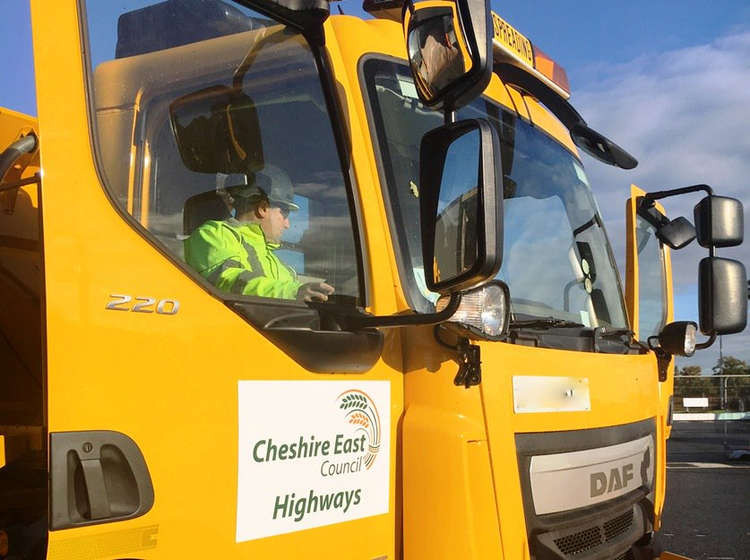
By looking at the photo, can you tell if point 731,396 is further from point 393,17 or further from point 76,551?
point 76,551

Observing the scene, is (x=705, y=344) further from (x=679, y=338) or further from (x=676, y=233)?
(x=676, y=233)

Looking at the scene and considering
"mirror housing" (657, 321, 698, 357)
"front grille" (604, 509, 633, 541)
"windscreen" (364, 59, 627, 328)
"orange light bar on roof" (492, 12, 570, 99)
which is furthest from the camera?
"mirror housing" (657, 321, 698, 357)

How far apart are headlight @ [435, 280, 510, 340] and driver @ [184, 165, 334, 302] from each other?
375 mm

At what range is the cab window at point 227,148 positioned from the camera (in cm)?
192

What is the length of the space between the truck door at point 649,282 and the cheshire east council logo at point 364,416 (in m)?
2.03

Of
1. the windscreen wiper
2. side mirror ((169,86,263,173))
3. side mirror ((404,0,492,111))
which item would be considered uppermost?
side mirror ((404,0,492,111))

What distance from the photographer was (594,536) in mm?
2883

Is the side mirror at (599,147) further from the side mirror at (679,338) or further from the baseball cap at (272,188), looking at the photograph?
the baseball cap at (272,188)

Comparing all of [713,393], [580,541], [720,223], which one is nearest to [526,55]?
[720,223]

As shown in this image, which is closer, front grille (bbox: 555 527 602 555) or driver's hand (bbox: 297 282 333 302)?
driver's hand (bbox: 297 282 333 302)

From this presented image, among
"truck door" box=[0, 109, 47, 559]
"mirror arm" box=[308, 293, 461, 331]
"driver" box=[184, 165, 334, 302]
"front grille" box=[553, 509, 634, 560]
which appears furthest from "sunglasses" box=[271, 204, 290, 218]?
"front grille" box=[553, 509, 634, 560]

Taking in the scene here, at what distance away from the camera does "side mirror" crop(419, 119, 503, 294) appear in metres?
1.95

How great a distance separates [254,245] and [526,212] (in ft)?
4.74

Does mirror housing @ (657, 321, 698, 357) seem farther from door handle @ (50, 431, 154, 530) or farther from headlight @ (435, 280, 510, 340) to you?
door handle @ (50, 431, 154, 530)
